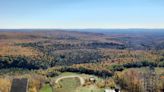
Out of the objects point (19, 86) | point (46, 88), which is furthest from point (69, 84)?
point (19, 86)

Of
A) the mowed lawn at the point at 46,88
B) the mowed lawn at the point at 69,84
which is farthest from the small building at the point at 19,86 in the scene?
the mowed lawn at the point at 46,88

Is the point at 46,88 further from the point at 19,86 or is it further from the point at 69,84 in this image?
the point at 19,86

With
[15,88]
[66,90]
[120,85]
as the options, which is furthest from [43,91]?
[15,88]

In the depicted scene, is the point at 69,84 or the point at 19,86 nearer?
the point at 19,86

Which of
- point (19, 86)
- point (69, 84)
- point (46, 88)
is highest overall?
point (19, 86)

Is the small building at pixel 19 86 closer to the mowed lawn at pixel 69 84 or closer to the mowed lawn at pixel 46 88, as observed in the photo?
the mowed lawn at pixel 69 84

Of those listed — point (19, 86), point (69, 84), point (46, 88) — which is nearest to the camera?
point (19, 86)

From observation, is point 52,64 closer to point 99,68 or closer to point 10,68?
point 10,68

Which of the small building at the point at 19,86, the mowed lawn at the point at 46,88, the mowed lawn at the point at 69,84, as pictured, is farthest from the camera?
the mowed lawn at the point at 69,84

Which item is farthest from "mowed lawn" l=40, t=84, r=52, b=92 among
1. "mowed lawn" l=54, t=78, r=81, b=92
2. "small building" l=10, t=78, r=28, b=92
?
"small building" l=10, t=78, r=28, b=92
